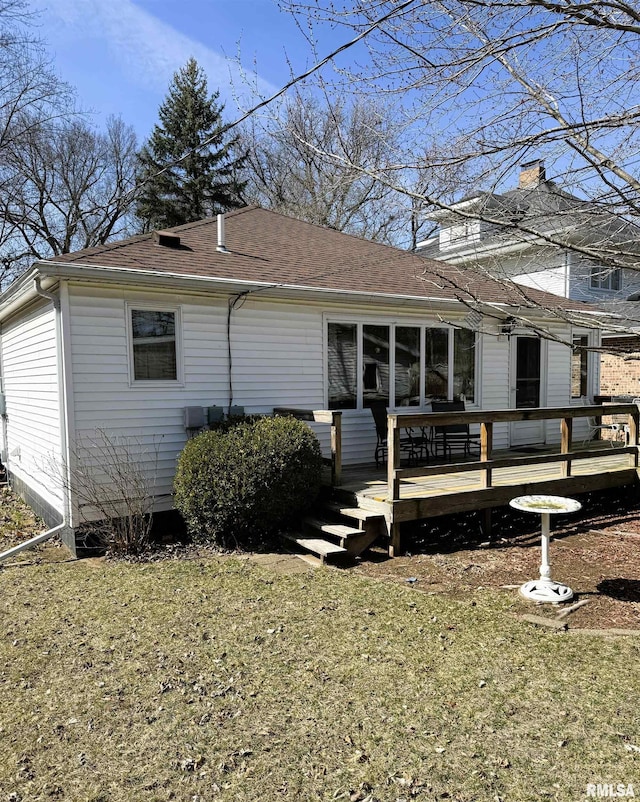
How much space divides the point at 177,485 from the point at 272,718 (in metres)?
3.68

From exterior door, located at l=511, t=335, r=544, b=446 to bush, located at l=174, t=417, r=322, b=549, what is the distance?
18.2 ft

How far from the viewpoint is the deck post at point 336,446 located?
7.02m

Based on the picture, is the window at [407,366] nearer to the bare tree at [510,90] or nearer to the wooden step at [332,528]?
the wooden step at [332,528]

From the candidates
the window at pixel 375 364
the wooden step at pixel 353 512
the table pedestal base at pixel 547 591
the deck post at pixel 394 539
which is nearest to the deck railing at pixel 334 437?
the wooden step at pixel 353 512

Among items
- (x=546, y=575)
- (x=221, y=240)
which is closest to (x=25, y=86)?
(x=221, y=240)

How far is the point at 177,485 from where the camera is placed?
6547 millimetres

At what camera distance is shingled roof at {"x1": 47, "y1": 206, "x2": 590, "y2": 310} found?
7.31 m

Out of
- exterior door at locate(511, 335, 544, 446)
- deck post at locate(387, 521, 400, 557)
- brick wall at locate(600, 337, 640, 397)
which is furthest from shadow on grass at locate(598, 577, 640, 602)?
brick wall at locate(600, 337, 640, 397)

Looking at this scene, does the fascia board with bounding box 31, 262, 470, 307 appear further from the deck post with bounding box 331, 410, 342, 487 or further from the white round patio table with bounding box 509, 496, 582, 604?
the white round patio table with bounding box 509, 496, 582, 604

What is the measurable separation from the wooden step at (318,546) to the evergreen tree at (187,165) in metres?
21.2

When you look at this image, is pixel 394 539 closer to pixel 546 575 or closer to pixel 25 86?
pixel 546 575

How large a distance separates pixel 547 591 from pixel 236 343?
15.8ft

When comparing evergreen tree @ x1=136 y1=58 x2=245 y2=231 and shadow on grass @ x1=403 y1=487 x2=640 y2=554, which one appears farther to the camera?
evergreen tree @ x1=136 y1=58 x2=245 y2=231

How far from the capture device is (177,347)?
726 centimetres
